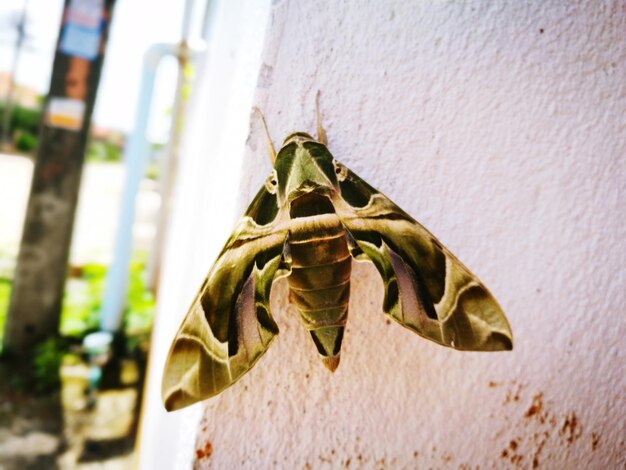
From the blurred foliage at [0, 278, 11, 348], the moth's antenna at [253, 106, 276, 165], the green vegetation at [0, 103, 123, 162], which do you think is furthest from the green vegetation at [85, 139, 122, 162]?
the moth's antenna at [253, 106, 276, 165]

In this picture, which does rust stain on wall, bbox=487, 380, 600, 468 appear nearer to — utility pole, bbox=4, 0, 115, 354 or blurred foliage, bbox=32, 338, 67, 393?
blurred foliage, bbox=32, 338, 67, 393

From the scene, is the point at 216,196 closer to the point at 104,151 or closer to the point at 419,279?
the point at 419,279

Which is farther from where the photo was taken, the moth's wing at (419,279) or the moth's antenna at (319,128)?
the moth's antenna at (319,128)

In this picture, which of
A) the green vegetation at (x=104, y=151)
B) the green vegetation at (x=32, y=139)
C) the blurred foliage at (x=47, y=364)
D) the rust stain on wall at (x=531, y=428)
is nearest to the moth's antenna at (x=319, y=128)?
the rust stain on wall at (x=531, y=428)

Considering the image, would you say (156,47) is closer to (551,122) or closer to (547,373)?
(551,122)

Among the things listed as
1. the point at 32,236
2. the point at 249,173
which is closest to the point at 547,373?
the point at 249,173

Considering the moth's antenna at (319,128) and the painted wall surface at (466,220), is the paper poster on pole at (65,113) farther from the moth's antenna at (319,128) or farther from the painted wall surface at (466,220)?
the moth's antenna at (319,128)
